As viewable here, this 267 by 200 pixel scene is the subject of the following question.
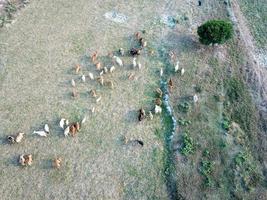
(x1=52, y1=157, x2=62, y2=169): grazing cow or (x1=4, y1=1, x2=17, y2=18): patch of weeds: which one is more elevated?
(x1=4, y1=1, x2=17, y2=18): patch of weeds

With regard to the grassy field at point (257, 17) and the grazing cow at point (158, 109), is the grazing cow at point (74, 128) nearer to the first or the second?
the grazing cow at point (158, 109)

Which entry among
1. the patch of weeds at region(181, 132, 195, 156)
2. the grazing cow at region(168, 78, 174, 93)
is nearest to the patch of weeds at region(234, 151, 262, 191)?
the patch of weeds at region(181, 132, 195, 156)

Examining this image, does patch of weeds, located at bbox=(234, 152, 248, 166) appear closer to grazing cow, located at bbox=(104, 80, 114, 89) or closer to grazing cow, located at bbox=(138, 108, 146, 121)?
grazing cow, located at bbox=(138, 108, 146, 121)

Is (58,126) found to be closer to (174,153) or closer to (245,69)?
(174,153)

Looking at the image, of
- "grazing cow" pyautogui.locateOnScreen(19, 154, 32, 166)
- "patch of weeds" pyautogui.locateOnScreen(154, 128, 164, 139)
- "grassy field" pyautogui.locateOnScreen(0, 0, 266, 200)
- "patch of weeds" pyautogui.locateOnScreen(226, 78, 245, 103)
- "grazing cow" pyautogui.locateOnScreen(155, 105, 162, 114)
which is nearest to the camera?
"grazing cow" pyautogui.locateOnScreen(19, 154, 32, 166)

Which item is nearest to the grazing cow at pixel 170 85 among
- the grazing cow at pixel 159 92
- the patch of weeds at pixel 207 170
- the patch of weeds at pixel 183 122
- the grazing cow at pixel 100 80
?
the grazing cow at pixel 159 92

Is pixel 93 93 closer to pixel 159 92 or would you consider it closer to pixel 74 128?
pixel 74 128

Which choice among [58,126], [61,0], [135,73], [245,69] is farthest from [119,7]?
[58,126]

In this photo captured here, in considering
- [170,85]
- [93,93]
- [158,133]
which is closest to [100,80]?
[93,93]
